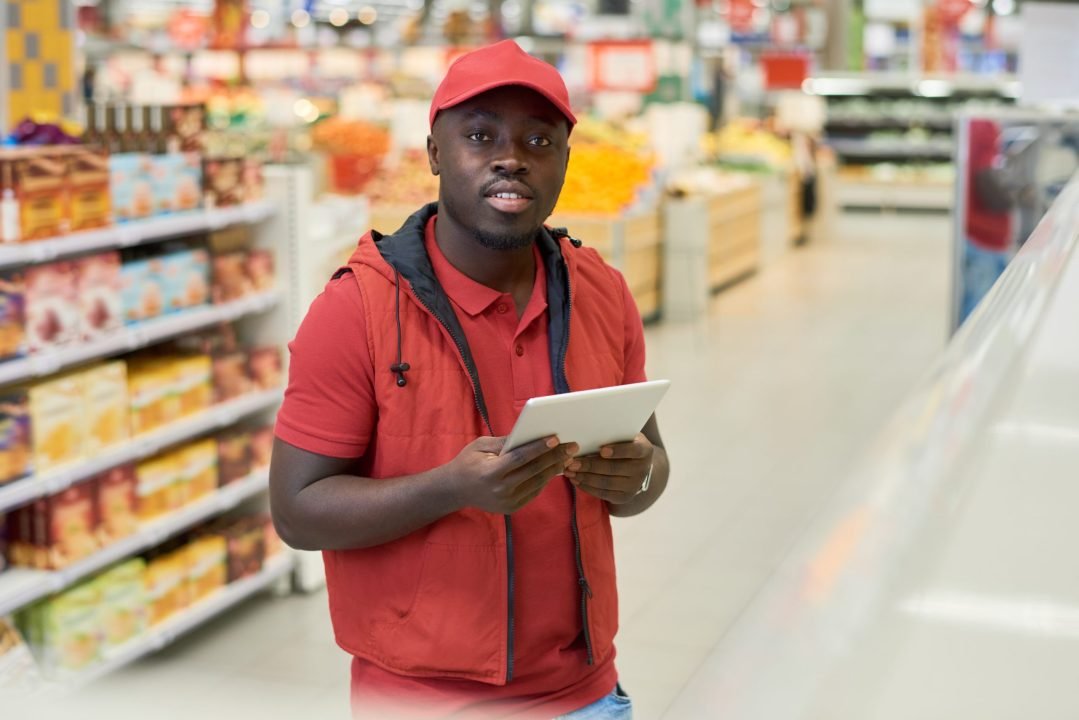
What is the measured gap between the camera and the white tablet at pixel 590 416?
1438mm

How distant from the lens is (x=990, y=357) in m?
1.01

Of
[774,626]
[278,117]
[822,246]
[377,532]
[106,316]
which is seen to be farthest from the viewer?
[822,246]

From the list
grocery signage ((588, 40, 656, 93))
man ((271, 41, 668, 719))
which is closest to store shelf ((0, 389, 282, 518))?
man ((271, 41, 668, 719))

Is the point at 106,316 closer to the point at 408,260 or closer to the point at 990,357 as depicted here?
the point at 408,260

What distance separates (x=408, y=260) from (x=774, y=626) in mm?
1054

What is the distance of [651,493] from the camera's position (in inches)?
72.6

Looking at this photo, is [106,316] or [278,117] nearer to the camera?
[106,316]

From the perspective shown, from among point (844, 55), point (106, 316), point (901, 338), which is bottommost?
point (901, 338)

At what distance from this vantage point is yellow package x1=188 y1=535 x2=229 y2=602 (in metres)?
4.30

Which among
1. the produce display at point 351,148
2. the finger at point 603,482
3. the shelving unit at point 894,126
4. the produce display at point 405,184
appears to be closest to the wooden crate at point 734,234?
the produce display at point 405,184

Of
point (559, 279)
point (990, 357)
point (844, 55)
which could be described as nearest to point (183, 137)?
point (559, 279)

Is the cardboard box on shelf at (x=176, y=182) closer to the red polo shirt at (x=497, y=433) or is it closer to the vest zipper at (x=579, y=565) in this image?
the red polo shirt at (x=497, y=433)

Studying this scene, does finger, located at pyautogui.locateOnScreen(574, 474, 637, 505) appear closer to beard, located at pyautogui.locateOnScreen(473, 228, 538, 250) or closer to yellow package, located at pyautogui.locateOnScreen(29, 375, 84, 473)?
beard, located at pyautogui.locateOnScreen(473, 228, 538, 250)

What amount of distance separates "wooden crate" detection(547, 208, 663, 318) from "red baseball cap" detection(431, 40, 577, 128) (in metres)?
7.54
